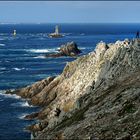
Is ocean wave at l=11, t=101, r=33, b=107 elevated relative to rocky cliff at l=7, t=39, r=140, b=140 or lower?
lower

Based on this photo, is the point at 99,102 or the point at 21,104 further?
the point at 21,104

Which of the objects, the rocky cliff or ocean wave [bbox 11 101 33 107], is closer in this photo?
the rocky cliff

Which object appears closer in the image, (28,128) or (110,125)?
(110,125)

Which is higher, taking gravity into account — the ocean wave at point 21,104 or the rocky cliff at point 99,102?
the rocky cliff at point 99,102

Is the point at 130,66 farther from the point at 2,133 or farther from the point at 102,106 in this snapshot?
the point at 2,133

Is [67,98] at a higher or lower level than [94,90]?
lower

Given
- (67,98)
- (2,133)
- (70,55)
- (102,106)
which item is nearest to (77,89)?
(67,98)

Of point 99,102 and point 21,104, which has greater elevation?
point 99,102

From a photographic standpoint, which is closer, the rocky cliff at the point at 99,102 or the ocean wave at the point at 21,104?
the rocky cliff at the point at 99,102
